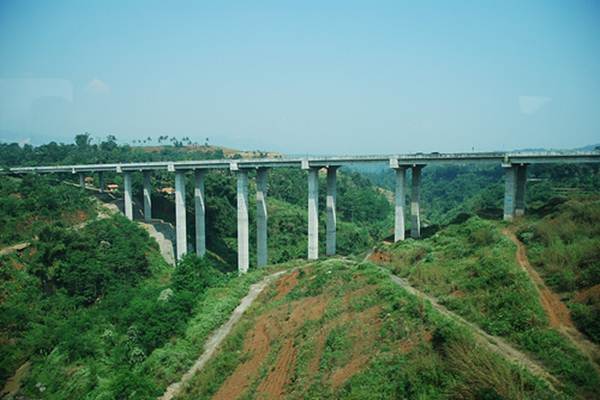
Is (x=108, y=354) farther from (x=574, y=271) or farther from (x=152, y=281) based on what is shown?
(x=574, y=271)

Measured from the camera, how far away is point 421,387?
1323 centimetres

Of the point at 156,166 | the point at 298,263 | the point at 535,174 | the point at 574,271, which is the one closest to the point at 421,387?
the point at 574,271

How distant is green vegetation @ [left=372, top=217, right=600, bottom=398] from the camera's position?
44.2 feet

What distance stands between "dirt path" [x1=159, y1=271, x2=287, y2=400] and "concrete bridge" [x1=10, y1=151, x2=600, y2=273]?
13.4 metres

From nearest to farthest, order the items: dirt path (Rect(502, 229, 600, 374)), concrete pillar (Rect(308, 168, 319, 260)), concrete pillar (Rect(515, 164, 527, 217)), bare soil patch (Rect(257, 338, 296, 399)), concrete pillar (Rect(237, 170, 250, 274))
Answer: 1. dirt path (Rect(502, 229, 600, 374))
2. bare soil patch (Rect(257, 338, 296, 399))
3. concrete pillar (Rect(515, 164, 527, 217))
4. concrete pillar (Rect(308, 168, 319, 260))
5. concrete pillar (Rect(237, 170, 250, 274))

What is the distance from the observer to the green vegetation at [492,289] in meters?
13.5

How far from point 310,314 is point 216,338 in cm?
587

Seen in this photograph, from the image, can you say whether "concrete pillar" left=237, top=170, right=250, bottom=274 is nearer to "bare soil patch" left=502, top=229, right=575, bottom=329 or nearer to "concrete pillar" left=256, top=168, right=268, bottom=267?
"concrete pillar" left=256, top=168, right=268, bottom=267

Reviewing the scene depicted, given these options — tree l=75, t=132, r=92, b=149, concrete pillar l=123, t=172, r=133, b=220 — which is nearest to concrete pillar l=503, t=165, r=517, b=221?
concrete pillar l=123, t=172, r=133, b=220

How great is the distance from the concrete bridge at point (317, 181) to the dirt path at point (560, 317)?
1538 cm

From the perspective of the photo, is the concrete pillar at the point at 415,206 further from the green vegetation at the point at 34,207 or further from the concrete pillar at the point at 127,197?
the concrete pillar at the point at 127,197

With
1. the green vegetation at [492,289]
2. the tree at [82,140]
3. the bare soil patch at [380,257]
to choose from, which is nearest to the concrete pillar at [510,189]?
the green vegetation at [492,289]

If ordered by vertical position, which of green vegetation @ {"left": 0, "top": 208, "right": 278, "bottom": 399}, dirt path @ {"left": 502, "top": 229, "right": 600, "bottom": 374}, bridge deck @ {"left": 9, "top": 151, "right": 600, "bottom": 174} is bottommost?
green vegetation @ {"left": 0, "top": 208, "right": 278, "bottom": 399}

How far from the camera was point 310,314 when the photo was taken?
23578mm
